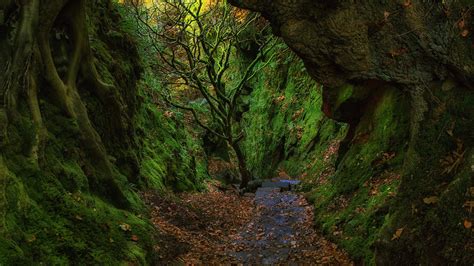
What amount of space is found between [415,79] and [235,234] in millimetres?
6262

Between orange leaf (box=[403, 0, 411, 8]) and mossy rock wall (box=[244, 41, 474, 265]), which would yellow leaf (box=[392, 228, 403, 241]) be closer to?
mossy rock wall (box=[244, 41, 474, 265])

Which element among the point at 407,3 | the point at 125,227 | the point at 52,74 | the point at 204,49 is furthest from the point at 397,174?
the point at 204,49

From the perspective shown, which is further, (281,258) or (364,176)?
(364,176)

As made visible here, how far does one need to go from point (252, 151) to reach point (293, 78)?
21.1 ft

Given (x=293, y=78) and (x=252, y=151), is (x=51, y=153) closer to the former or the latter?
(x=293, y=78)

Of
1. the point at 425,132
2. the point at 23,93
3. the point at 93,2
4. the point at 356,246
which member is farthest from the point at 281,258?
the point at 93,2

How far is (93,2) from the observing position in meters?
10.5

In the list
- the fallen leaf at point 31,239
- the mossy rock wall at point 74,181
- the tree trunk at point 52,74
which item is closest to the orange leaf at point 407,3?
the tree trunk at point 52,74

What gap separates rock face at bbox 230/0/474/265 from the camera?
551cm

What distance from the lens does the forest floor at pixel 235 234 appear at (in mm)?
8305

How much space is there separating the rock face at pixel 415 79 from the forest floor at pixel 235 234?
1292mm

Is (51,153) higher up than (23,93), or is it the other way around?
(23,93)

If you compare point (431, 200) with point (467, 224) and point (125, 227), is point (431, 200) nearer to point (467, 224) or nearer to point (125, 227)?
point (467, 224)

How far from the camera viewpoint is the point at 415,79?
22.5 ft
